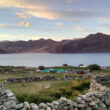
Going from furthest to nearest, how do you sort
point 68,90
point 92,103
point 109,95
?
point 68,90 → point 109,95 → point 92,103

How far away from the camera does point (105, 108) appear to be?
7.50 meters

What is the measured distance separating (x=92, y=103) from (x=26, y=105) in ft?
8.51

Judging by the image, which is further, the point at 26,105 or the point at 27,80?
the point at 27,80

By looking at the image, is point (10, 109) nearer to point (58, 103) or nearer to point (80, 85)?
point (58, 103)

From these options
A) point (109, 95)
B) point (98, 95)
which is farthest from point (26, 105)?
point (109, 95)

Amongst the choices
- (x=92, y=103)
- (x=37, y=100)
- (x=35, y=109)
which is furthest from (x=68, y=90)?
(x=35, y=109)

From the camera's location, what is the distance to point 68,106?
6.44 m

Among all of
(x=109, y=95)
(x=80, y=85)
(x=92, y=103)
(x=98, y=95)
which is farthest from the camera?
(x=80, y=85)

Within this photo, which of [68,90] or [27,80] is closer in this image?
[68,90]

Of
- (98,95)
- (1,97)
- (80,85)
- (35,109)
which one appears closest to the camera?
(35,109)

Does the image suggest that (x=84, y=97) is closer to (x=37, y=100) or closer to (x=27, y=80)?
(x=37, y=100)

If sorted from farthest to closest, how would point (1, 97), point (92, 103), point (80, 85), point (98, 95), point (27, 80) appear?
1. point (27, 80)
2. point (80, 85)
3. point (1, 97)
4. point (98, 95)
5. point (92, 103)

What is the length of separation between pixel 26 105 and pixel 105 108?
11.4 feet

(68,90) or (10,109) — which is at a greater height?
(10,109)
